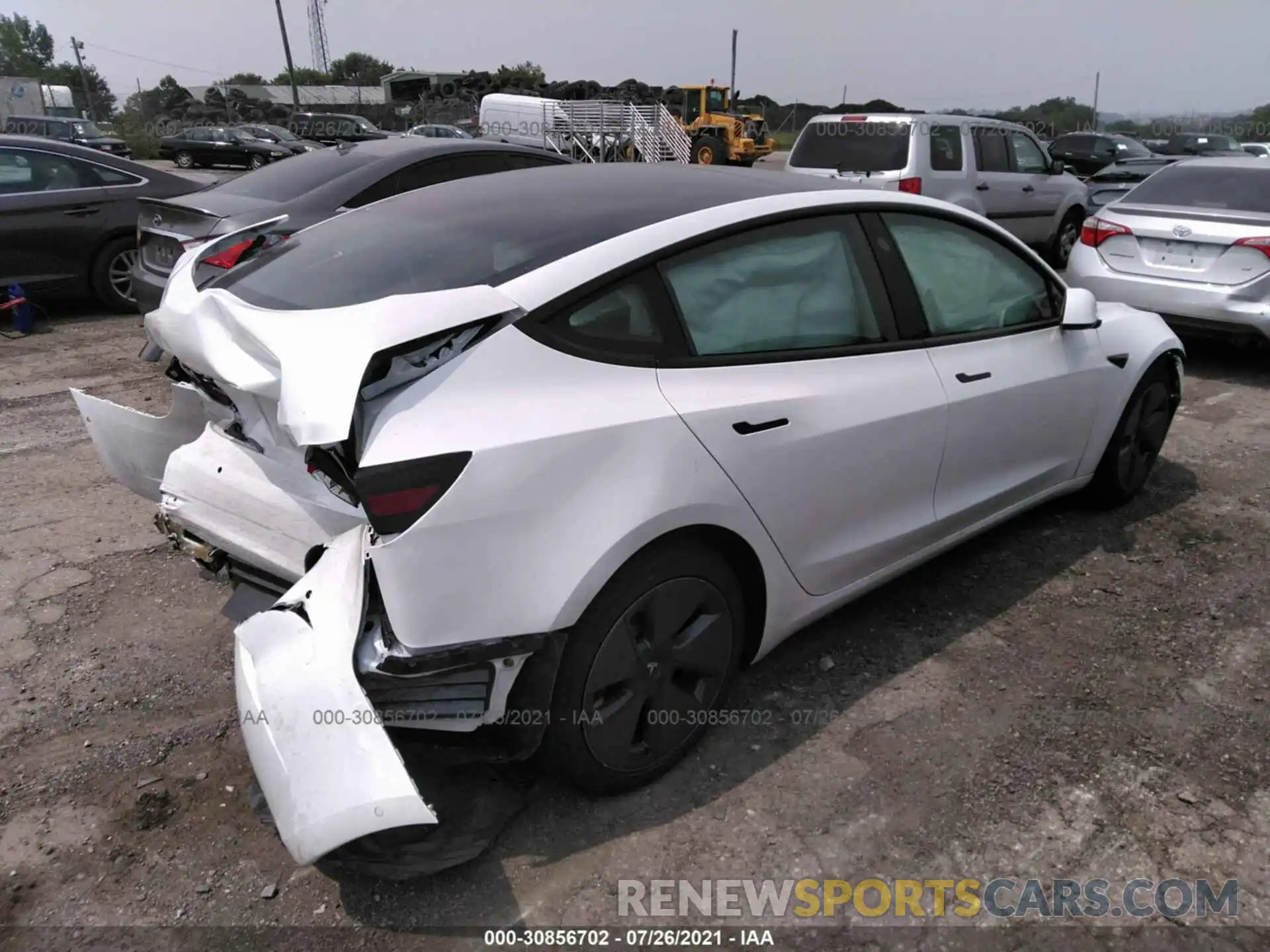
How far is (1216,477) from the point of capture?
16.6 ft

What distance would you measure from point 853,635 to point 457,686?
1.76 meters

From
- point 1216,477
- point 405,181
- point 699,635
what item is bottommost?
point 1216,477

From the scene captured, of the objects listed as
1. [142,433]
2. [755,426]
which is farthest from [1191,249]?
[142,433]

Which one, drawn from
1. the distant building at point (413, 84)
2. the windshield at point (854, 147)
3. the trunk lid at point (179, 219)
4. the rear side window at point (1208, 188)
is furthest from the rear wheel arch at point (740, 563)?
the distant building at point (413, 84)

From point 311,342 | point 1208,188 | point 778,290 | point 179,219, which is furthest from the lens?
point 1208,188

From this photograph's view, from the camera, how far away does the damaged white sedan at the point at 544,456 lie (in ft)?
6.88

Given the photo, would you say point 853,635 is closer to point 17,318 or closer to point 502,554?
point 502,554

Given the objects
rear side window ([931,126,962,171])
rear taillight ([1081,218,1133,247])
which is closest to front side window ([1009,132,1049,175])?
rear side window ([931,126,962,171])

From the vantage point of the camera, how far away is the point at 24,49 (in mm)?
104812

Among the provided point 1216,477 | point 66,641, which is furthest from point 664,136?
point 66,641

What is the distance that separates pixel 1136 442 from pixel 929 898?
295cm

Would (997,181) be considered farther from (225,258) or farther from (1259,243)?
(225,258)

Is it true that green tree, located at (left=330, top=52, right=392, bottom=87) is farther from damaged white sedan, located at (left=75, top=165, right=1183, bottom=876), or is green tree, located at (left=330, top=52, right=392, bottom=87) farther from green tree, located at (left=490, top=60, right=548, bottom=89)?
damaged white sedan, located at (left=75, top=165, right=1183, bottom=876)

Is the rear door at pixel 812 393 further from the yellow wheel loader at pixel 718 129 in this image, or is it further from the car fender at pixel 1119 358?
the yellow wheel loader at pixel 718 129
